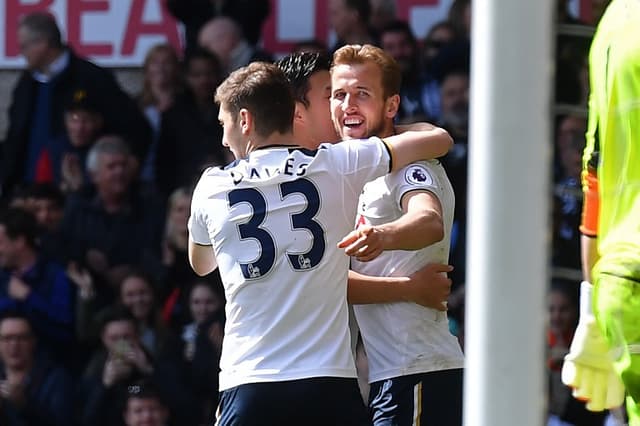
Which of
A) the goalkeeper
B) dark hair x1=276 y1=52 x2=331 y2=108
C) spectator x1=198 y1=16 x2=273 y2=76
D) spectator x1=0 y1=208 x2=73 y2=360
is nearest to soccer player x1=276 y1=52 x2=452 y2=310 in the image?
dark hair x1=276 y1=52 x2=331 y2=108

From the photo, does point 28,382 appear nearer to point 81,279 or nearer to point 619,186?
point 81,279

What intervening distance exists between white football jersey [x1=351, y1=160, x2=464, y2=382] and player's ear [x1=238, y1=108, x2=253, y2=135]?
1.32 feet

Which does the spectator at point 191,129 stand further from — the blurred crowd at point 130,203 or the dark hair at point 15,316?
the dark hair at point 15,316

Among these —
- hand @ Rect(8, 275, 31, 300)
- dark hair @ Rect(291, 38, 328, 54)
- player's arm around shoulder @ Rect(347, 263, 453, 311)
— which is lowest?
hand @ Rect(8, 275, 31, 300)

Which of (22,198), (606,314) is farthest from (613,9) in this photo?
(22,198)

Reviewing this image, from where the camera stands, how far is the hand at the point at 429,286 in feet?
13.1

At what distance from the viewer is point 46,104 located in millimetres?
7805

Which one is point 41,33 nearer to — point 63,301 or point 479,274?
point 63,301

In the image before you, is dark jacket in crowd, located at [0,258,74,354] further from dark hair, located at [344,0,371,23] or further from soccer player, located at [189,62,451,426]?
soccer player, located at [189,62,451,426]

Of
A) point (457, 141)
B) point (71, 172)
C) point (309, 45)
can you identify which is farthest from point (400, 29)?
point (71, 172)

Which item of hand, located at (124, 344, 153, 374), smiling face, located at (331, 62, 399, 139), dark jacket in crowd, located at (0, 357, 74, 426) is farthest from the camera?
dark jacket in crowd, located at (0, 357, 74, 426)

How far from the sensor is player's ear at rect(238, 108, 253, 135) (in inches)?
151

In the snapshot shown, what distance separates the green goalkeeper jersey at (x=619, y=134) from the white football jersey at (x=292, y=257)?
0.84 meters

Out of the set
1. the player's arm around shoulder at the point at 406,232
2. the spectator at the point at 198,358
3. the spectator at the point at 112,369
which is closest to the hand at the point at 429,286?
the player's arm around shoulder at the point at 406,232
